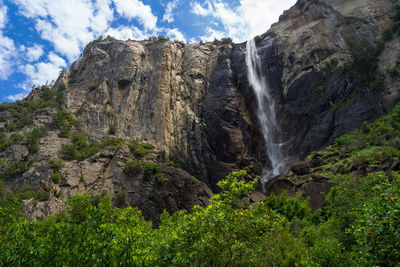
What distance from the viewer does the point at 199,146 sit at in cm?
4181

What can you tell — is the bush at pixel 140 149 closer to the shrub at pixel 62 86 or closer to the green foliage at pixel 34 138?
the green foliage at pixel 34 138

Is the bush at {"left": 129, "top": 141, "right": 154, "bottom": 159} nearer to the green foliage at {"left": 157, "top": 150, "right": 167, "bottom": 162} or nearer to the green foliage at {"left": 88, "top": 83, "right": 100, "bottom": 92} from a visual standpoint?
the green foliage at {"left": 157, "top": 150, "right": 167, "bottom": 162}

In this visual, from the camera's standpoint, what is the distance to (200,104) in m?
47.3

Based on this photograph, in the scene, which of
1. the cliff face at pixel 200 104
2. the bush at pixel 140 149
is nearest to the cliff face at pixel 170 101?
the cliff face at pixel 200 104

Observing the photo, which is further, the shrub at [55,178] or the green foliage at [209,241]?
the shrub at [55,178]

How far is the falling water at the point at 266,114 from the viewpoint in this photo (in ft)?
130

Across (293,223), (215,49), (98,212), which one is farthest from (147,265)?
(215,49)

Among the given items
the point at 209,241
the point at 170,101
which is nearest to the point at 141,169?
the point at 170,101

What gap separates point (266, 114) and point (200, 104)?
12041mm

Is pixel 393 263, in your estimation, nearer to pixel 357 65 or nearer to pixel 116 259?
pixel 116 259

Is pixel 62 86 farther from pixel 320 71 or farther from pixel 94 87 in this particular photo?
pixel 320 71

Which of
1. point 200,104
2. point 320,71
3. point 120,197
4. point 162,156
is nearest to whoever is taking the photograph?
point 120,197

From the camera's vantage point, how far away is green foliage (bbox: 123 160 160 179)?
108ft

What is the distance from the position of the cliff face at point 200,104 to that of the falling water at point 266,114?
43.6 inches
